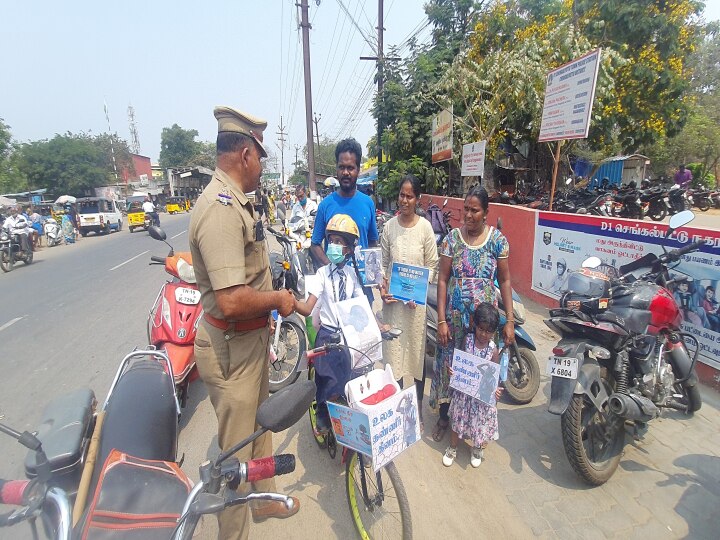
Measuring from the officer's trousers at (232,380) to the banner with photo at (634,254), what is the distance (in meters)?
2.06

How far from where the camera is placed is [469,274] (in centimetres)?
252

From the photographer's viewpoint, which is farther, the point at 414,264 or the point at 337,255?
the point at 414,264

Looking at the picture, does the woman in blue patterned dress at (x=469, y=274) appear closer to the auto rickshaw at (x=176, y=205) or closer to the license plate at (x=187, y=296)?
the license plate at (x=187, y=296)

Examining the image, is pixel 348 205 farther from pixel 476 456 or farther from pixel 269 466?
pixel 269 466

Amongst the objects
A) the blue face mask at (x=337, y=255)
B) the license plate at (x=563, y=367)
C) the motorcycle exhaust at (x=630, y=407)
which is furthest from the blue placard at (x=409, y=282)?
the motorcycle exhaust at (x=630, y=407)

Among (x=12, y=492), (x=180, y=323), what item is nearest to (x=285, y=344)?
A: (x=180, y=323)

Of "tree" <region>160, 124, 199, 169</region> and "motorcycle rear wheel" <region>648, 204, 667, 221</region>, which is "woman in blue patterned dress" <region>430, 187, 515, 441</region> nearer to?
"motorcycle rear wheel" <region>648, 204, 667, 221</region>

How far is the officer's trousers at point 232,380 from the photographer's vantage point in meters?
1.71

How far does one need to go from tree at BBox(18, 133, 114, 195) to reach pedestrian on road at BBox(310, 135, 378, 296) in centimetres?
3554

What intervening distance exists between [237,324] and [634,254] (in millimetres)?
3965

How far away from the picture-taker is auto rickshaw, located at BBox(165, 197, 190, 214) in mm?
34266

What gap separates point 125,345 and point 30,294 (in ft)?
13.8

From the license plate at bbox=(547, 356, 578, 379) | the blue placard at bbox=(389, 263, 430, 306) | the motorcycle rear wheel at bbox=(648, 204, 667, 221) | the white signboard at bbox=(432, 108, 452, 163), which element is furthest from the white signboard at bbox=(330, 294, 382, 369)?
the motorcycle rear wheel at bbox=(648, 204, 667, 221)

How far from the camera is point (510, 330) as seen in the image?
8.18 feet
